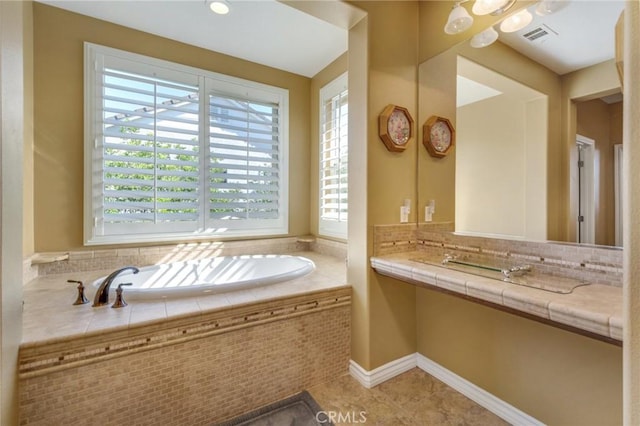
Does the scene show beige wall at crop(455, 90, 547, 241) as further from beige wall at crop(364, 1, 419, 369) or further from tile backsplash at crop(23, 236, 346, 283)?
tile backsplash at crop(23, 236, 346, 283)

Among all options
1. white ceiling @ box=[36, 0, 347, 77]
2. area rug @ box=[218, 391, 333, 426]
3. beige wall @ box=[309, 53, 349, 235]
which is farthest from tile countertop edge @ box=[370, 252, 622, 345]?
white ceiling @ box=[36, 0, 347, 77]

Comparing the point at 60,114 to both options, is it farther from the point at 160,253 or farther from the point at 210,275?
the point at 210,275

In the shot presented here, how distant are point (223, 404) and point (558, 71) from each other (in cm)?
234

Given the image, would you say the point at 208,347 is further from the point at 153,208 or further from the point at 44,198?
the point at 44,198

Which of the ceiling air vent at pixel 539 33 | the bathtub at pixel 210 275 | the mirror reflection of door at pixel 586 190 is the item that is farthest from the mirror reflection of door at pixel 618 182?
the bathtub at pixel 210 275

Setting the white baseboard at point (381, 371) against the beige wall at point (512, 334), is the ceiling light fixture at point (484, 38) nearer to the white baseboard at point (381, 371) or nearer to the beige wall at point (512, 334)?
the beige wall at point (512, 334)

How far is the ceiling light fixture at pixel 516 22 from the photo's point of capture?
53.9 inches

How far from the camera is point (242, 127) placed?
109 inches

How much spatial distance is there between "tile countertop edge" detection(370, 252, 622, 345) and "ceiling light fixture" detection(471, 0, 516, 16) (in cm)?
138

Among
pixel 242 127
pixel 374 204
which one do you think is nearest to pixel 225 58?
pixel 242 127

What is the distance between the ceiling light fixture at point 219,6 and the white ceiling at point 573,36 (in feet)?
6.14

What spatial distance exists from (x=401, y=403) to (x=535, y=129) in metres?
1.66

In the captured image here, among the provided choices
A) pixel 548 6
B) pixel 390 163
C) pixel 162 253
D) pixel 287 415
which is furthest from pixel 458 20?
pixel 162 253

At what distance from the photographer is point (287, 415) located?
1432 millimetres
